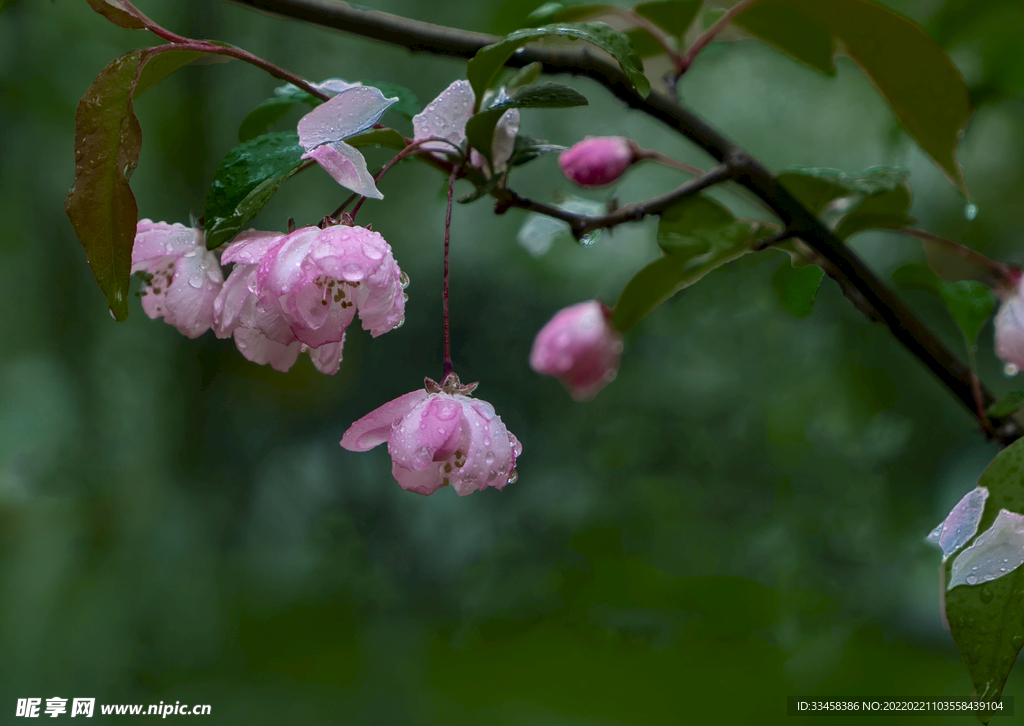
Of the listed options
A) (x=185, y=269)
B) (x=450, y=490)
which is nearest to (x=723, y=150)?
(x=185, y=269)

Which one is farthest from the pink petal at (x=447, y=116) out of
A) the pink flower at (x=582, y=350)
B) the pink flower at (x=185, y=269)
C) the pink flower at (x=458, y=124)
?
the pink flower at (x=582, y=350)

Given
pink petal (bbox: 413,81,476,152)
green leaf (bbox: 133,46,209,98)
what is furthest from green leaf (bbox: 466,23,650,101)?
green leaf (bbox: 133,46,209,98)

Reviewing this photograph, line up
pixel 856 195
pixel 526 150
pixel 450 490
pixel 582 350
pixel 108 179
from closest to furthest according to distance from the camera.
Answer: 1. pixel 108 179
2. pixel 526 150
3. pixel 856 195
4. pixel 582 350
5. pixel 450 490

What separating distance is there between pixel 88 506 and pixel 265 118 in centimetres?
178

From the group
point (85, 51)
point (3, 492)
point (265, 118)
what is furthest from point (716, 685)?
point (85, 51)

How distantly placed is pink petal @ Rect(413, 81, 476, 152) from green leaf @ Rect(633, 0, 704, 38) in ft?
0.55

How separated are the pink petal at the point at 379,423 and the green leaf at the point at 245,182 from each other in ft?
0.31

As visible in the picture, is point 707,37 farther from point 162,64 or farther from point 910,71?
point 162,64

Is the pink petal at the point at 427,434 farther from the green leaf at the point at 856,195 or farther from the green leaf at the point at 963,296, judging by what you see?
the green leaf at the point at 963,296

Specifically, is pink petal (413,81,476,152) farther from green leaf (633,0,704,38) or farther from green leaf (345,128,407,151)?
green leaf (633,0,704,38)

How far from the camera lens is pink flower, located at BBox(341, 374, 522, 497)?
11.4 inches

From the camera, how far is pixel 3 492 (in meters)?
1.77

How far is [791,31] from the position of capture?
44 centimetres

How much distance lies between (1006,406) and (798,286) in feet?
0.47
